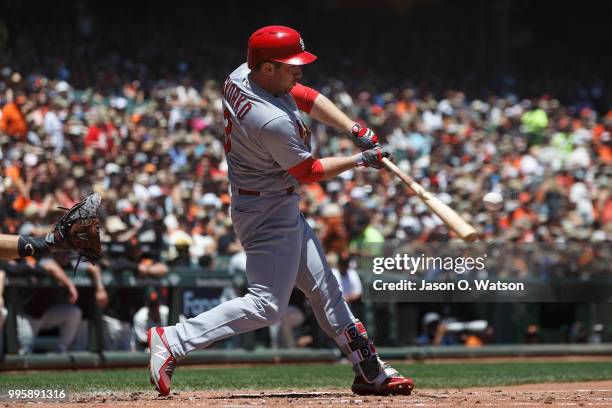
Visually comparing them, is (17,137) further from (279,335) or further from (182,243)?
(279,335)

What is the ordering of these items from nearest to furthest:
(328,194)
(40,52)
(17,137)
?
(17,137) < (328,194) < (40,52)

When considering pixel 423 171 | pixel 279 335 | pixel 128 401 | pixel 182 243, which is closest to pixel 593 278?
pixel 279 335

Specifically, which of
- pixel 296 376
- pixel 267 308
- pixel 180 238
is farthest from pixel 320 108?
pixel 180 238

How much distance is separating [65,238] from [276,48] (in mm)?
1282

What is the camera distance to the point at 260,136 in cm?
491

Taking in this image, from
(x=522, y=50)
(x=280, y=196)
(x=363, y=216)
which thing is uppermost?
(x=522, y=50)

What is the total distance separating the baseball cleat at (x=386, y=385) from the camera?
207 inches

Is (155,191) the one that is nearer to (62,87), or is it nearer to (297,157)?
(62,87)

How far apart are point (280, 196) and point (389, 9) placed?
68.2 feet

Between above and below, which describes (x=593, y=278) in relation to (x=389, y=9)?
A: below

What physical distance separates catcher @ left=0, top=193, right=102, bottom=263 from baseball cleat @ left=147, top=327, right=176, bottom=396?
56 centimetres

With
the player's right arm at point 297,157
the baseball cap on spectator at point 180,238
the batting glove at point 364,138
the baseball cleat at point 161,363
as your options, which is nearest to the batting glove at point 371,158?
the player's right arm at point 297,157

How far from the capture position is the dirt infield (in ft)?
15.7

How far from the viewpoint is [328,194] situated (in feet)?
44.0
